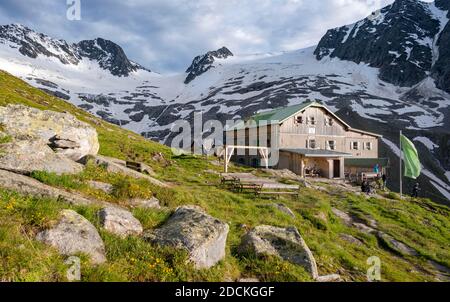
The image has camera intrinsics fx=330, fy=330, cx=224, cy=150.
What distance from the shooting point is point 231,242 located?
35.4ft

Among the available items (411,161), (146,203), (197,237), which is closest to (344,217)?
→ (411,161)

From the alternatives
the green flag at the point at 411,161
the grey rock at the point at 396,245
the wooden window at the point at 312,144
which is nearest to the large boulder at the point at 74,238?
the grey rock at the point at 396,245

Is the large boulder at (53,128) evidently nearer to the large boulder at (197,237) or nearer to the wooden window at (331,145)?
the large boulder at (197,237)

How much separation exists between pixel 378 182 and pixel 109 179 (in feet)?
125

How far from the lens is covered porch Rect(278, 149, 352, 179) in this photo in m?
47.2

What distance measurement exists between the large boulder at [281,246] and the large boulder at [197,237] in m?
1.11

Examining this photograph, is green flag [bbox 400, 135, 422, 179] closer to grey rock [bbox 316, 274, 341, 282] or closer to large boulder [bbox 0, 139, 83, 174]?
grey rock [bbox 316, 274, 341, 282]

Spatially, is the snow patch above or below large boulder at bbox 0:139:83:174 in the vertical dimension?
above

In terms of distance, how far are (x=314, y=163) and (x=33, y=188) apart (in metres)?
44.7

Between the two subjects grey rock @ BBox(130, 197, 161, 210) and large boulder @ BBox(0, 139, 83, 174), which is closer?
large boulder @ BBox(0, 139, 83, 174)

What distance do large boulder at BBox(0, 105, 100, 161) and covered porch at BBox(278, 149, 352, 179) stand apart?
3348 cm

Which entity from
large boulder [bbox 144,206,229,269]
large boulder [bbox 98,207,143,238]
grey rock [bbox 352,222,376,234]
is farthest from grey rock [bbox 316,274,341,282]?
grey rock [bbox 352,222,376,234]
